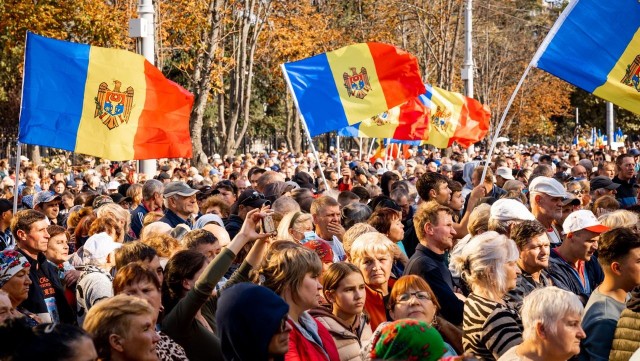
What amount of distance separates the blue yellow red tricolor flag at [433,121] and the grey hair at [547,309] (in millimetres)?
13004

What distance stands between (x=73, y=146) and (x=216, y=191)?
1907 mm

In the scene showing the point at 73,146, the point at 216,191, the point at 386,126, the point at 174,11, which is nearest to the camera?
the point at 73,146

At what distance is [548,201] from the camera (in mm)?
9406

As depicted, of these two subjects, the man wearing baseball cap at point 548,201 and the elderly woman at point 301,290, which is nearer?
the elderly woman at point 301,290

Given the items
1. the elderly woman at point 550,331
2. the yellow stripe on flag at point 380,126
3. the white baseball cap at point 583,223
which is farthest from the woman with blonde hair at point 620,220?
the yellow stripe on flag at point 380,126

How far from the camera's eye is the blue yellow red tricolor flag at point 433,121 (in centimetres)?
1897

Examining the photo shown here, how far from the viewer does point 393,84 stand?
15180 mm

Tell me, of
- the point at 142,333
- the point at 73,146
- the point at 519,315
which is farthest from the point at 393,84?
the point at 142,333

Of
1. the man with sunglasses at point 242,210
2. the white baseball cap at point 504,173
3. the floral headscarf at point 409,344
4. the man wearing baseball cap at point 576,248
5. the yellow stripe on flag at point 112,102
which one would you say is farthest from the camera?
the white baseball cap at point 504,173

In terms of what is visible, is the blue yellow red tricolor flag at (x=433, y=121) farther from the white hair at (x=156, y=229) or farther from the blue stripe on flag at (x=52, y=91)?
the white hair at (x=156, y=229)

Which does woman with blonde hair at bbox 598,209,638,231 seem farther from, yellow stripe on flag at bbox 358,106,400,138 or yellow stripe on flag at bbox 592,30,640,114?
yellow stripe on flag at bbox 358,106,400,138

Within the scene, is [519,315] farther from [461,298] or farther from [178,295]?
[178,295]

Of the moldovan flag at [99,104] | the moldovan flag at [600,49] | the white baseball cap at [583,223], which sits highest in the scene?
the moldovan flag at [600,49]

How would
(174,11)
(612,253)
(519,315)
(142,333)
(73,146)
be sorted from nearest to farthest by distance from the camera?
1. (142,333)
2. (519,315)
3. (612,253)
4. (73,146)
5. (174,11)
